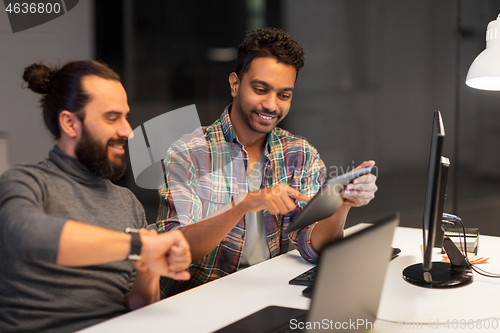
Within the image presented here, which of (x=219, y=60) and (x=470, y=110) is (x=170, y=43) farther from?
(x=470, y=110)

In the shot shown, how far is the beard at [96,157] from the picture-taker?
3.49 ft

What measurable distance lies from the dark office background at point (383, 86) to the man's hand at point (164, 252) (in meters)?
1.81

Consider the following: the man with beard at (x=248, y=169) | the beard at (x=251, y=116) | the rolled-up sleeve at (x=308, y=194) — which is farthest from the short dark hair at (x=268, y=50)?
the rolled-up sleeve at (x=308, y=194)

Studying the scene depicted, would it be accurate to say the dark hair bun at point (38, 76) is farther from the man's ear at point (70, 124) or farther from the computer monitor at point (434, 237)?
the computer monitor at point (434, 237)

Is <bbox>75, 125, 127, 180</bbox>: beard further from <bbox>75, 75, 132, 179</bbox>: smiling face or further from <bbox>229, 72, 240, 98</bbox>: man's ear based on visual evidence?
<bbox>229, 72, 240, 98</bbox>: man's ear

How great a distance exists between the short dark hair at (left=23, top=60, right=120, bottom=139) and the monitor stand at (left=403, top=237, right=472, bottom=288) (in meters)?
1.01

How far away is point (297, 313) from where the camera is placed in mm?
1057

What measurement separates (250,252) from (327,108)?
6.93ft

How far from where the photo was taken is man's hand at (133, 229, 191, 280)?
86 cm

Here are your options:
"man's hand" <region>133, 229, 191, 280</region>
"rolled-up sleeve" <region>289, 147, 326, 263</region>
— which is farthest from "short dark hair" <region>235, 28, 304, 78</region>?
"man's hand" <region>133, 229, 191, 280</region>

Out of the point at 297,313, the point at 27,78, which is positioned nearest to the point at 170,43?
the point at 27,78

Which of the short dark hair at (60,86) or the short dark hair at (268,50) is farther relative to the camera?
the short dark hair at (268,50)

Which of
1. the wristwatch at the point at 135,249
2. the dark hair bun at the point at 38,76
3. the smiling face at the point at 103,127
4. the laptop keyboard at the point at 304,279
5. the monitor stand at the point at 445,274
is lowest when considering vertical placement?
the monitor stand at the point at 445,274

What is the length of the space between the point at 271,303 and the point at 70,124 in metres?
0.66
